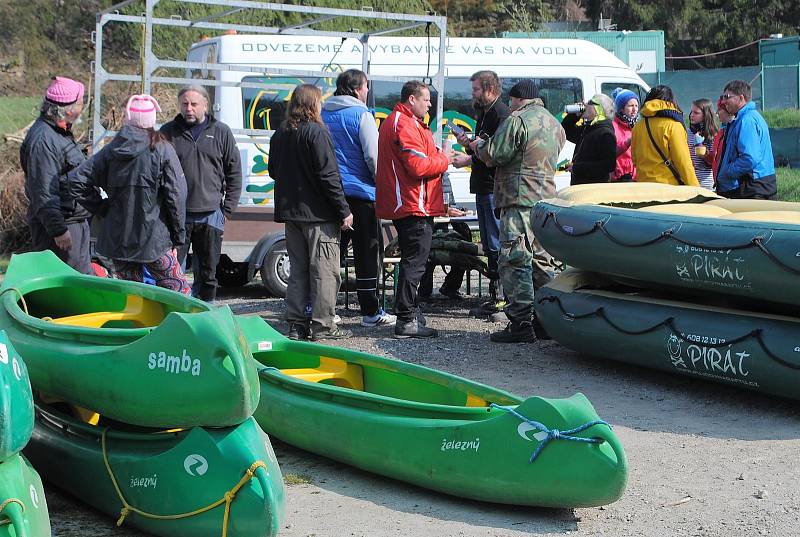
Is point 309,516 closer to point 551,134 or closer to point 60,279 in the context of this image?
point 60,279

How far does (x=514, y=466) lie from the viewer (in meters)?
4.38

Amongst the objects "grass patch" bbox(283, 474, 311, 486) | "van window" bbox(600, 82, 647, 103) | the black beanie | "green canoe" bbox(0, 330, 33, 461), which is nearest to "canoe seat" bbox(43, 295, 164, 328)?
"grass patch" bbox(283, 474, 311, 486)

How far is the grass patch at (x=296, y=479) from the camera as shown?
16.4 feet

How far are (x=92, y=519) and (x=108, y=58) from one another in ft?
86.3

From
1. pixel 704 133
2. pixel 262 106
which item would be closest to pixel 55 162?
pixel 262 106

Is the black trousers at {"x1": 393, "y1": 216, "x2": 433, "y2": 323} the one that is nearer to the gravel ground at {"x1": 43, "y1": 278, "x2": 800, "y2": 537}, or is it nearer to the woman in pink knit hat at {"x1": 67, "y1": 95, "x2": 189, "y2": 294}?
the gravel ground at {"x1": 43, "y1": 278, "x2": 800, "y2": 537}

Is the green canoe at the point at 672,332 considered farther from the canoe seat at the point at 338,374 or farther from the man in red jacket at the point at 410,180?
the canoe seat at the point at 338,374

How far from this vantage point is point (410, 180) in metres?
7.91

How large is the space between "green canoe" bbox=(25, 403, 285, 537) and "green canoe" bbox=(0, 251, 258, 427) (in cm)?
11

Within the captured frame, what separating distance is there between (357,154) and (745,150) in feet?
10.2

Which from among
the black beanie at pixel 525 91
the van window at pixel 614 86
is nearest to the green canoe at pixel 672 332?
the black beanie at pixel 525 91

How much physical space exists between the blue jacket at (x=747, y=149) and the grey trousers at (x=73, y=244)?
506 centimetres

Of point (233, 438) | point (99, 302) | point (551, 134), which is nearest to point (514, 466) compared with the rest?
point (233, 438)

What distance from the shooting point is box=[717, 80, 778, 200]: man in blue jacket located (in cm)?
824
